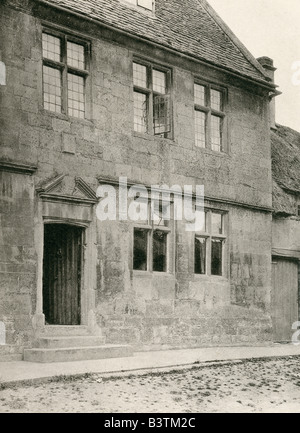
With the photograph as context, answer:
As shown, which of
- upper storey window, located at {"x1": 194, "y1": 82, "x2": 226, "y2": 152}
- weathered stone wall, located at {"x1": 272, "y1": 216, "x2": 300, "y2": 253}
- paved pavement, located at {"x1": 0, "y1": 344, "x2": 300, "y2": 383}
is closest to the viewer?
paved pavement, located at {"x1": 0, "y1": 344, "x2": 300, "y2": 383}

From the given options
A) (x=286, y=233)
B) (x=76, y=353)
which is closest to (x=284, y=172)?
(x=286, y=233)

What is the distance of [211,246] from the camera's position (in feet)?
54.3

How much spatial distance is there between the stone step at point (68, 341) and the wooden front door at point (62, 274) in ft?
1.95

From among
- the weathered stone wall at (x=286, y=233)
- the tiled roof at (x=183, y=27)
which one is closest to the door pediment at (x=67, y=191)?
the tiled roof at (x=183, y=27)

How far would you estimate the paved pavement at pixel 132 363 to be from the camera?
1005 centimetres

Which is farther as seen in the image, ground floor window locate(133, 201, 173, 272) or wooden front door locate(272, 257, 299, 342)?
wooden front door locate(272, 257, 299, 342)

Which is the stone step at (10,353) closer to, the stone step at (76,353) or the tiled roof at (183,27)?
the stone step at (76,353)

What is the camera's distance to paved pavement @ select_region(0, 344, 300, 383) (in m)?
10.0

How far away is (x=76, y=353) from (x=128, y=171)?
4241mm

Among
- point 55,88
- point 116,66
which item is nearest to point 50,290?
point 55,88

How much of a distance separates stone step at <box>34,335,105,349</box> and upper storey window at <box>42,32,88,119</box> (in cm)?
433

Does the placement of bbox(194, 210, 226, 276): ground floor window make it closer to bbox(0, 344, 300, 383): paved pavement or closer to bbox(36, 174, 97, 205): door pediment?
bbox(0, 344, 300, 383): paved pavement

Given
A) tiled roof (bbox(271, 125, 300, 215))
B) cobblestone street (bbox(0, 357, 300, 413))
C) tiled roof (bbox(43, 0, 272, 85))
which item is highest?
tiled roof (bbox(43, 0, 272, 85))

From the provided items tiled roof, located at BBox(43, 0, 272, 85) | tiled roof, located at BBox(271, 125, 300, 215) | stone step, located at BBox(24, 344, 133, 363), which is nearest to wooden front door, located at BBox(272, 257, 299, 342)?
tiled roof, located at BBox(271, 125, 300, 215)
